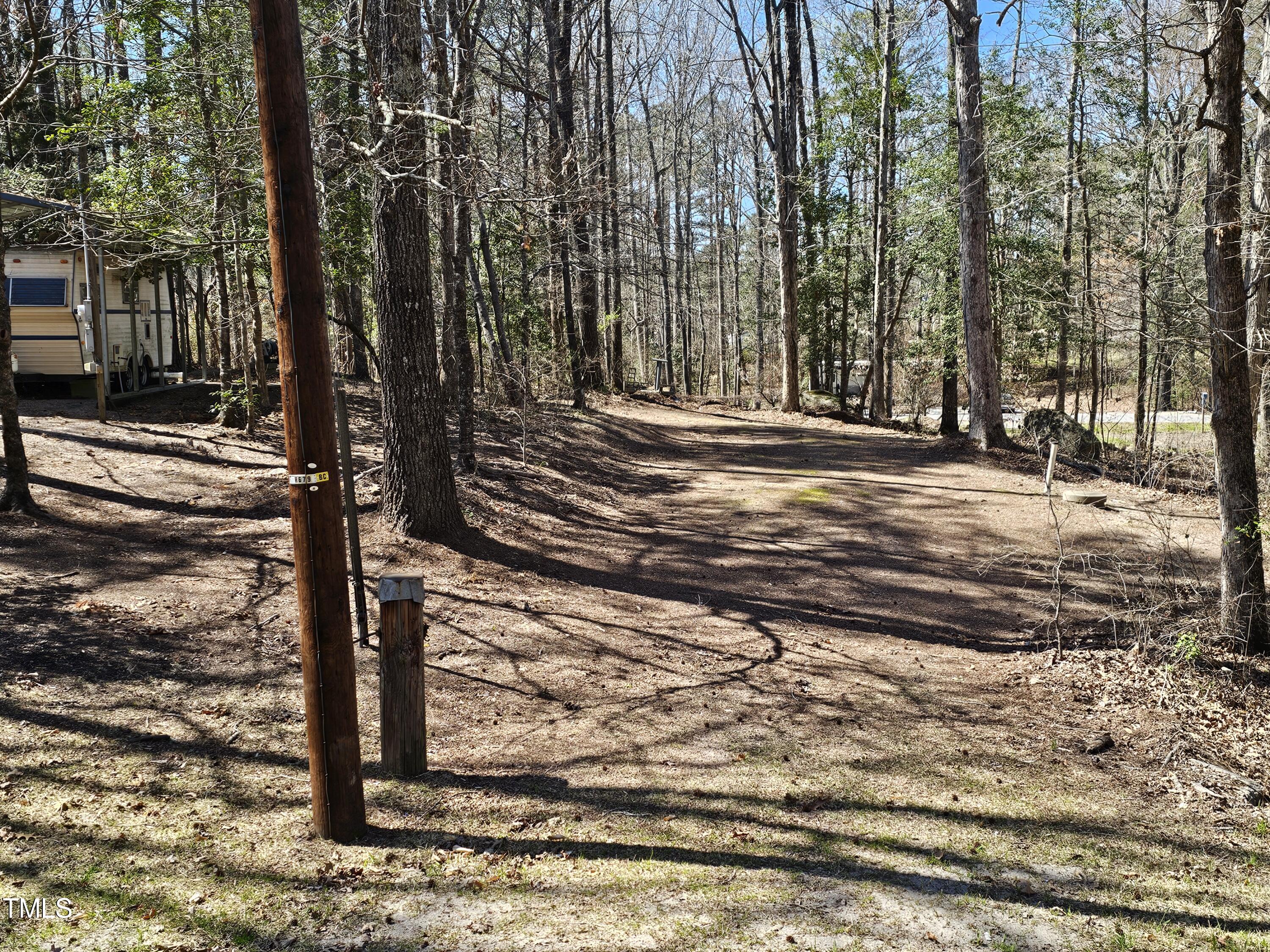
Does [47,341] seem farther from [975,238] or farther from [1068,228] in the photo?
[1068,228]

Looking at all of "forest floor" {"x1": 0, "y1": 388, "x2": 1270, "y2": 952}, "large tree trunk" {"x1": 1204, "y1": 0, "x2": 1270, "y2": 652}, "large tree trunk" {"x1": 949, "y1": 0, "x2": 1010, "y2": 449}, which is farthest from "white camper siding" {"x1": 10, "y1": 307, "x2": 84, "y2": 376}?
"large tree trunk" {"x1": 949, "y1": 0, "x2": 1010, "y2": 449}

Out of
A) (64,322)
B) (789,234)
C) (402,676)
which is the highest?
(789,234)

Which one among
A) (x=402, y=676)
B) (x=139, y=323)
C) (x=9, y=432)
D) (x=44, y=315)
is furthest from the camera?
(x=139, y=323)

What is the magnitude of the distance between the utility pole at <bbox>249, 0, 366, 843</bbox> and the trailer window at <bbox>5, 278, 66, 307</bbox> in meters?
11.4

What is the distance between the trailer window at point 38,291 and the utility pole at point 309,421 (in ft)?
37.4

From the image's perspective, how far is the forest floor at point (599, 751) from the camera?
3.84 m

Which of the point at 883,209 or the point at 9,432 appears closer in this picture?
the point at 9,432

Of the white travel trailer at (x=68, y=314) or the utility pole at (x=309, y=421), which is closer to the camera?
the utility pole at (x=309, y=421)

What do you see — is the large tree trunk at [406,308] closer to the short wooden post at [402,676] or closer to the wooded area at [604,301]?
the wooded area at [604,301]

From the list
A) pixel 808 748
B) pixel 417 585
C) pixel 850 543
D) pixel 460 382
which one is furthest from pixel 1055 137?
pixel 417 585

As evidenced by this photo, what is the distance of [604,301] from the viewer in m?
29.0

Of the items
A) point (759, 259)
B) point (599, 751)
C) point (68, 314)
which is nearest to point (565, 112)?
point (68, 314)

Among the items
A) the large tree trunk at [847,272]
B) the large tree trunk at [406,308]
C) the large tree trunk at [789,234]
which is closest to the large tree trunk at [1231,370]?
the large tree trunk at [406,308]

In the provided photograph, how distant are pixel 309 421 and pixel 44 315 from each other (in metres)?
11.7
